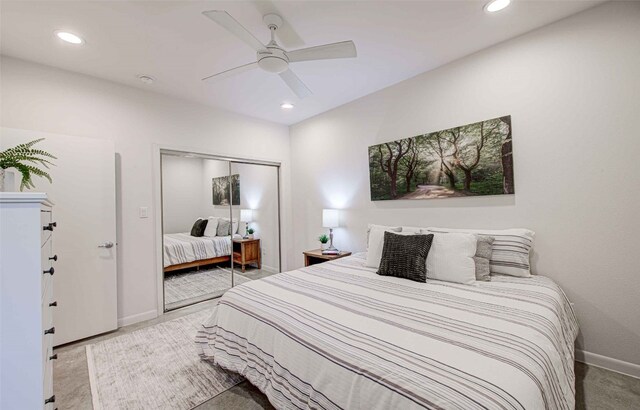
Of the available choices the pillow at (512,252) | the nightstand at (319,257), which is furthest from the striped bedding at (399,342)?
A: the nightstand at (319,257)

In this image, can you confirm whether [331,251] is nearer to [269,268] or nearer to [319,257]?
[319,257]

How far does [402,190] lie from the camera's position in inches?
121

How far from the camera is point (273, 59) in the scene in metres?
1.87

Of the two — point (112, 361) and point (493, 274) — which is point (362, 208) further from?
point (112, 361)

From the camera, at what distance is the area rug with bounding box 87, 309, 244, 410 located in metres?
1.77

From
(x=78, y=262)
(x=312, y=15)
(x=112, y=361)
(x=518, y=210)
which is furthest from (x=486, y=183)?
(x=78, y=262)

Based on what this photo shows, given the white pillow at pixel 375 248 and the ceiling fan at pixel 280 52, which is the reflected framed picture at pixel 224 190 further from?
the white pillow at pixel 375 248

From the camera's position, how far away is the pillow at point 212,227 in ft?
12.3

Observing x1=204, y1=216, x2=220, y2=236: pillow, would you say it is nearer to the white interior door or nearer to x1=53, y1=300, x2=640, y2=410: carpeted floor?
the white interior door

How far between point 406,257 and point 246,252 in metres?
2.78

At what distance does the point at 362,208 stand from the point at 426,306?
2.02 m

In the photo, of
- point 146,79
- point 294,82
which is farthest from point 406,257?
point 146,79

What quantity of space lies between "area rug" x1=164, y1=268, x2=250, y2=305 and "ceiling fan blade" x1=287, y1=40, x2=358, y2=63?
2.99 metres

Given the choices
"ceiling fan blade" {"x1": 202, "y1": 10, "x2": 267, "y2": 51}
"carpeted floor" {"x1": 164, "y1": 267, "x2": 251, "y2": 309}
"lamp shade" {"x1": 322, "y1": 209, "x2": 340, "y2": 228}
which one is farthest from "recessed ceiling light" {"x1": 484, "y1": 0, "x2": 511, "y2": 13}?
"carpeted floor" {"x1": 164, "y1": 267, "x2": 251, "y2": 309}
